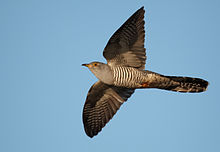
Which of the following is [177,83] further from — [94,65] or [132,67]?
[94,65]

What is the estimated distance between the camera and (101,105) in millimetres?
9508

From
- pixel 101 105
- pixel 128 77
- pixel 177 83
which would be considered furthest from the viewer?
pixel 101 105

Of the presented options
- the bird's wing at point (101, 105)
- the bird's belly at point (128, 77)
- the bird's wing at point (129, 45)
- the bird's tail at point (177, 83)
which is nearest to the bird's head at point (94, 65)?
the bird's wing at point (129, 45)

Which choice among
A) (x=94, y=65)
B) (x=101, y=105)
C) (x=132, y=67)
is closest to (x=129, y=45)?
(x=132, y=67)

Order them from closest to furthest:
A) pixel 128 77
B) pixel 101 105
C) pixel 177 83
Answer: pixel 128 77 < pixel 177 83 < pixel 101 105

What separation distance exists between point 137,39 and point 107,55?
3.03 feet

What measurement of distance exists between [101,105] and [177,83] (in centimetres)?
263

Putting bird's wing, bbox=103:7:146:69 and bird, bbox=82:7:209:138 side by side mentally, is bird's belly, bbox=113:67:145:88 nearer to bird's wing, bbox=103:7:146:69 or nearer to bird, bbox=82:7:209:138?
bird, bbox=82:7:209:138

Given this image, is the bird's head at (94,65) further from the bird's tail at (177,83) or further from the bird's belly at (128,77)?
the bird's tail at (177,83)

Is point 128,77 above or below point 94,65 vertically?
below

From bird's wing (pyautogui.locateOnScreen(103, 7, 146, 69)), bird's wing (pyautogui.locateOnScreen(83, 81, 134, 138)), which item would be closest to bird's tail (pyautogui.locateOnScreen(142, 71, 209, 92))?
bird's wing (pyautogui.locateOnScreen(103, 7, 146, 69))

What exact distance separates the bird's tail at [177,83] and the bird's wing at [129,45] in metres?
0.53

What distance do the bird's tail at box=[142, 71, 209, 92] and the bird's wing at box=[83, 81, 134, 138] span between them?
4.09ft

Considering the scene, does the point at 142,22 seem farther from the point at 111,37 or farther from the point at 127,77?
the point at 127,77
